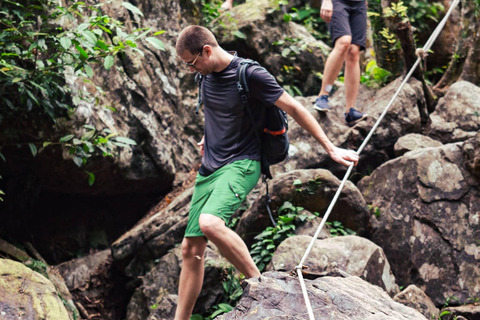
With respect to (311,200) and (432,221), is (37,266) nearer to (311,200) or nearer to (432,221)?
(311,200)

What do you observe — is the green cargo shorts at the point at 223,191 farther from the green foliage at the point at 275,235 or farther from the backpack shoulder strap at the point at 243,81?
the green foliage at the point at 275,235

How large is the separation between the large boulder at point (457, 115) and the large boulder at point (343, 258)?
3.05m

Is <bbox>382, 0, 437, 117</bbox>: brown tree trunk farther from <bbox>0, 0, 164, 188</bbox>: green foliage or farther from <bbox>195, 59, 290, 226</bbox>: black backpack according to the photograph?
<bbox>195, 59, 290, 226</bbox>: black backpack

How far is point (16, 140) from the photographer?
616 centimetres

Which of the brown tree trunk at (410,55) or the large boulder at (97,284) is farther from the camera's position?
the brown tree trunk at (410,55)

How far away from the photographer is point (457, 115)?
808cm

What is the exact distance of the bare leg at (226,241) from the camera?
13.8ft

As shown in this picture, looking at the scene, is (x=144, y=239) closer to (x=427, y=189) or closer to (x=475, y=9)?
(x=427, y=189)

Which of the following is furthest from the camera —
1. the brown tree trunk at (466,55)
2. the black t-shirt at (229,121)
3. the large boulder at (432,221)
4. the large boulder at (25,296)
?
the brown tree trunk at (466,55)

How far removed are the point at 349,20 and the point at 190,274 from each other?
14.2 ft

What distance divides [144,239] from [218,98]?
10.0 feet

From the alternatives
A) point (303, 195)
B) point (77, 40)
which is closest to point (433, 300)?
point (303, 195)

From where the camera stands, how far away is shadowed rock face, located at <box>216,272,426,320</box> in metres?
3.55

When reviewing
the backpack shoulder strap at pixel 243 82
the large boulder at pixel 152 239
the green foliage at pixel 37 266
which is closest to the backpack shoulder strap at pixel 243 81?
the backpack shoulder strap at pixel 243 82
